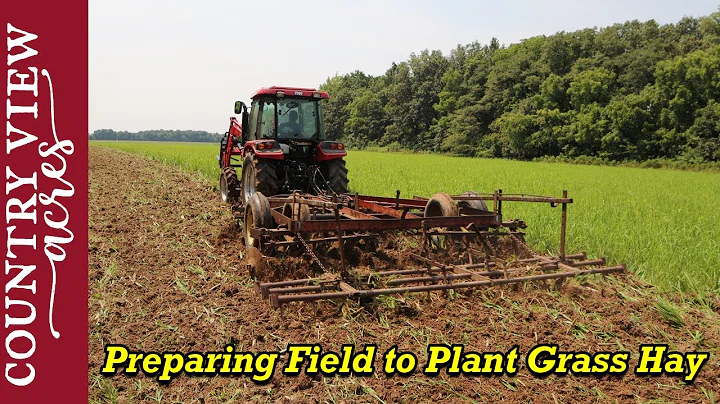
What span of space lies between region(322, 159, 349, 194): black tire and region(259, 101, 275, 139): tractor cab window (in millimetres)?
1072

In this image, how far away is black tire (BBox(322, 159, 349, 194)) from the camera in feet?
28.3

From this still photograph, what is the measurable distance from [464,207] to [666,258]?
230cm

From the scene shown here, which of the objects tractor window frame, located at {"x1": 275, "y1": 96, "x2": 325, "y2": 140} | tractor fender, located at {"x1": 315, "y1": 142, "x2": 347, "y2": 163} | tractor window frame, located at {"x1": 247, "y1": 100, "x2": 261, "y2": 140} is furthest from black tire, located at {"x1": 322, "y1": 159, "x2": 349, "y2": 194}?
tractor window frame, located at {"x1": 247, "y1": 100, "x2": 261, "y2": 140}

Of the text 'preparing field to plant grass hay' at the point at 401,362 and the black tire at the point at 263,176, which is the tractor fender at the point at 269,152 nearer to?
the black tire at the point at 263,176

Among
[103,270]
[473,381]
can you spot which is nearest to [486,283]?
[473,381]

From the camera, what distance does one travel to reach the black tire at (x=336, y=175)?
8633 mm

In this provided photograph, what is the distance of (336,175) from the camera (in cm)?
866

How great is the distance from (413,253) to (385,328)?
63.1 inches

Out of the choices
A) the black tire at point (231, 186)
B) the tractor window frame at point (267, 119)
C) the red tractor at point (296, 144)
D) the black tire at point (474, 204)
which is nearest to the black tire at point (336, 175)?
the red tractor at point (296, 144)

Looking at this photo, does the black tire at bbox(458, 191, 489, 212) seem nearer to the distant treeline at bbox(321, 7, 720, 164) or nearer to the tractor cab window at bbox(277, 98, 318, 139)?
the tractor cab window at bbox(277, 98, 318, 139)

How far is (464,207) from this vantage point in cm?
653

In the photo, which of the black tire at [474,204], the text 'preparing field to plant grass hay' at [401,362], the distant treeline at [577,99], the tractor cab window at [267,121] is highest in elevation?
the distant treeline at [577,99]

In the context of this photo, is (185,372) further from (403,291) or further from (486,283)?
(486,283)

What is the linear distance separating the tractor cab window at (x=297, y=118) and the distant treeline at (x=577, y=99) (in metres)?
31.4
